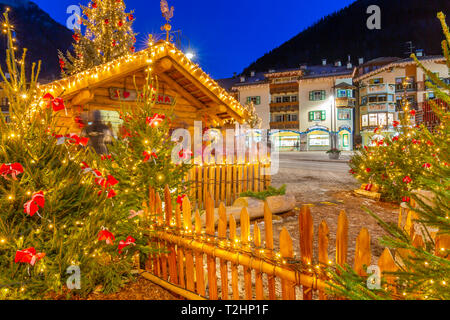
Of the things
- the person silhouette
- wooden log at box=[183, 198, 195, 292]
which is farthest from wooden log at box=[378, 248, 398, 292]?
the person silhouette

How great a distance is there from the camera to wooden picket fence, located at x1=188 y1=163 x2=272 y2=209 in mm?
7109

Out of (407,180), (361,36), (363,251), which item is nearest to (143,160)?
(363,251)

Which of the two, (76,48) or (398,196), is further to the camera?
(76,48)

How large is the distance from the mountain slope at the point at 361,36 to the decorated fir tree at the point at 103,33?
102821 mm

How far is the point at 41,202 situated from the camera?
7.64 feet

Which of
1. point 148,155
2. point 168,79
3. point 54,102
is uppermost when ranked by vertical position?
point 168,79

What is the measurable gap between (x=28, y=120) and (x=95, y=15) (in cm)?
1398

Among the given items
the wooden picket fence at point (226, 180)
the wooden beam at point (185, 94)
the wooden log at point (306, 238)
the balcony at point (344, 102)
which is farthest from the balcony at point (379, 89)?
the wooden log at point (306, 238)

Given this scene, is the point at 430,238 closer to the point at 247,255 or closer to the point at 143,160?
the point at 247,255

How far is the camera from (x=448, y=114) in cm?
153

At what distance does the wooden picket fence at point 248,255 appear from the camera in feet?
6.83

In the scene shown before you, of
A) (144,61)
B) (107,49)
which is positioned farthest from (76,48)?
(144,61)

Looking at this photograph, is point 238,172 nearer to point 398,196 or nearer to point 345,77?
point 398,196

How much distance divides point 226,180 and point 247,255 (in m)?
4.87
